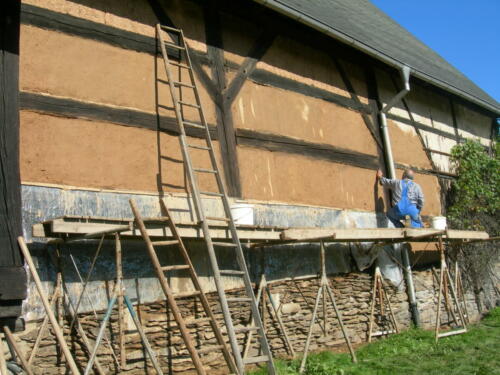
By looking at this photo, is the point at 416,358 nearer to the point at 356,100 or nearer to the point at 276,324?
the point at 276,324

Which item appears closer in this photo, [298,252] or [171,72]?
[171,72]

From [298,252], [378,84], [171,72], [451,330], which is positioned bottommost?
[451,330]

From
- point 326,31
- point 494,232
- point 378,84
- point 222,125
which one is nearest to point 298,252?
point 222,125

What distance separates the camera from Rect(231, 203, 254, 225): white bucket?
18.5 ft

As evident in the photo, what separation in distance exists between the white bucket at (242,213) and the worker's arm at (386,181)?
2.87m

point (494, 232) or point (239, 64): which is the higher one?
point (239, 64)

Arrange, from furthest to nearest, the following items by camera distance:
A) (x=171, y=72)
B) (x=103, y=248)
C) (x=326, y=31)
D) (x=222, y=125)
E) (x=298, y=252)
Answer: (x=326, y=31)
(x=298, y=252)
(x=222, y=125)
(x=171, y=72)
(x=103, y=248)

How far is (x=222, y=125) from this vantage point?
6.20m

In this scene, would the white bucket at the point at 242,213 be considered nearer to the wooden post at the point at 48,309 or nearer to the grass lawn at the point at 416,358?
the grass lawn at the point at 416,358

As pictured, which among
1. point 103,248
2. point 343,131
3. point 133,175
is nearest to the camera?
point 103,248

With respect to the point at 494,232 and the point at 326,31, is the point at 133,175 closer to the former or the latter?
the point at 326,31

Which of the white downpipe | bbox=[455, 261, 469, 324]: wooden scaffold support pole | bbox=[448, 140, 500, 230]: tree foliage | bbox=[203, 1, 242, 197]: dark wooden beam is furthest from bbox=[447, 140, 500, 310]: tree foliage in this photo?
bbox=[203, 1, 242, 197]: dark wooden beam

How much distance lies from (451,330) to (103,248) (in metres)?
5.31

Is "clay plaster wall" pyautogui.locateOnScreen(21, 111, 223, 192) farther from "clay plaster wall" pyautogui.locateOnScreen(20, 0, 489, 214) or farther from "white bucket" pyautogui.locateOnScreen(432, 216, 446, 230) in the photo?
"white bucket" pyautogui.locateOnScreen(432, 216, 446, 230)
